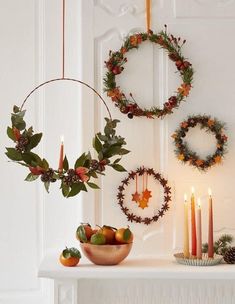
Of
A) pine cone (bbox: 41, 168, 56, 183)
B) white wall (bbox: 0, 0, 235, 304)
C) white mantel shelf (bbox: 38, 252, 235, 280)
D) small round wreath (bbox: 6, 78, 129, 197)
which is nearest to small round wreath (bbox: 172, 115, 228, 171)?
white wall (bbox: 0, 0, 235, 304)

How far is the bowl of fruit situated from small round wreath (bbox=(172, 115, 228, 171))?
521mm

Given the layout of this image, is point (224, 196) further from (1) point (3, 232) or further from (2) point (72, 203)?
(1) point (3, 232)

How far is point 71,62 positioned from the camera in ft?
10.2

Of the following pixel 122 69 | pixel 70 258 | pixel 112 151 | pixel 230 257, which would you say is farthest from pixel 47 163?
pixel 230 257

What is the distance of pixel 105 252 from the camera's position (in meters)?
2.58

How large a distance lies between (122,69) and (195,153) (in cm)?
50

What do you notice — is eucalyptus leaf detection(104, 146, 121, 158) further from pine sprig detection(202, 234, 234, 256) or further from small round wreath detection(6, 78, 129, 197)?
pine sprig detection(202, 234, 234, 256)

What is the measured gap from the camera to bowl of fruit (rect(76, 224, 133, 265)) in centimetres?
258

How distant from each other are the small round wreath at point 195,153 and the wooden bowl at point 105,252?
553 millimetres

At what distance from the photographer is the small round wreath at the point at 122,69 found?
2918 millimetres

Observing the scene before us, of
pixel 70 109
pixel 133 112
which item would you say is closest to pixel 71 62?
pixel 70 109

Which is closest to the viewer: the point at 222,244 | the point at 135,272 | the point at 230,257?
the point at 135,272

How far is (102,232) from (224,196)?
0.67 meters

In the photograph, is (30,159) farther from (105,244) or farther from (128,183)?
(128,183)
